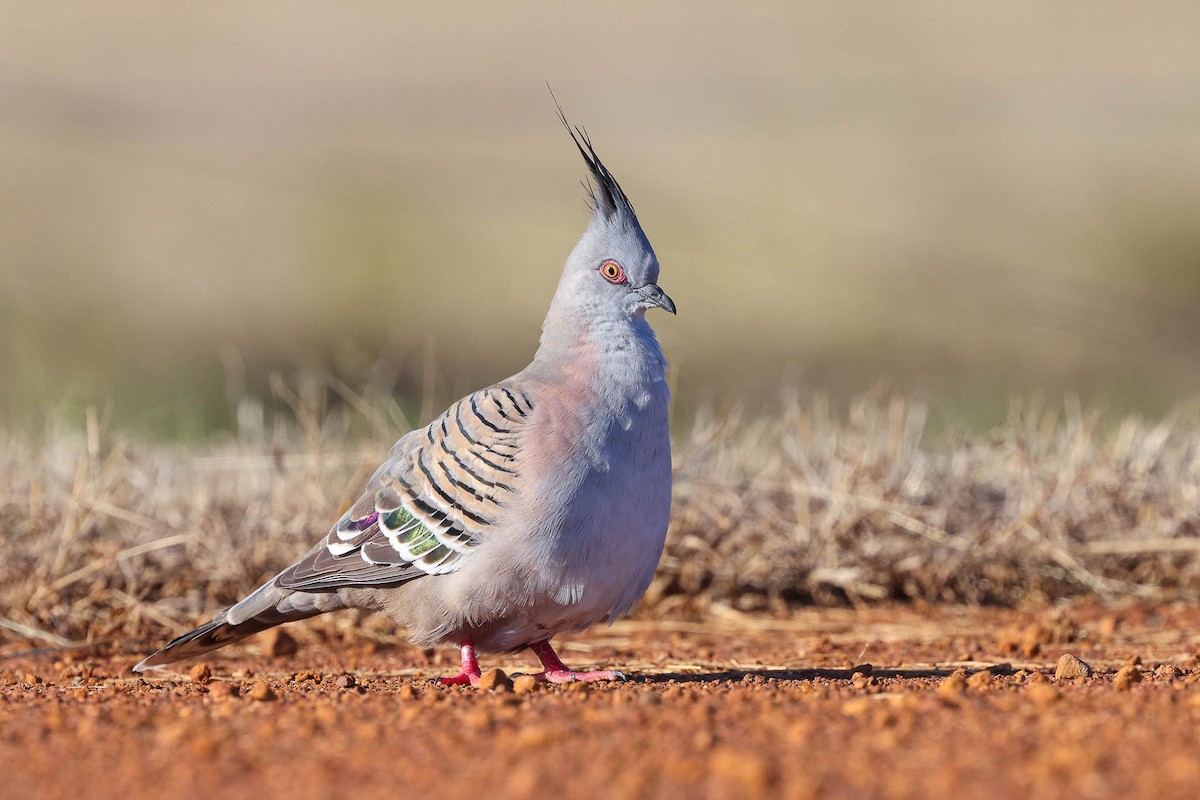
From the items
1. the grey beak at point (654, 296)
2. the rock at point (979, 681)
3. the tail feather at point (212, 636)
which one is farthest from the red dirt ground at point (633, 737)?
the grey beak at point (654, 296)

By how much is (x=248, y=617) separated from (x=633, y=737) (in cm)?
204

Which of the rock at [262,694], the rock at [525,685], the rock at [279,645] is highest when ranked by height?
the rock at [262,694]

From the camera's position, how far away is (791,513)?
6180 mm

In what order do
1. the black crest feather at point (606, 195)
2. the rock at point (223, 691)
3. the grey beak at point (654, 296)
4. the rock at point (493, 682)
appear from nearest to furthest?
1. the rock at point (223, 691)
2. the rock at point (493, 682)
3. the grey beak at point (654, 296)
4. the black crest feather at point (606, 195)

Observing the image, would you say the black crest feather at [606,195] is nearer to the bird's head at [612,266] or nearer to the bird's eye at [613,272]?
the bird's head at [612,266]

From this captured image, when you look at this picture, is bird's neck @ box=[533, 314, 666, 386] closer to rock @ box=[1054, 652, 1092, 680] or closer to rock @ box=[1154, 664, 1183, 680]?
rock @ box=[1054, 652, 1092, 680]

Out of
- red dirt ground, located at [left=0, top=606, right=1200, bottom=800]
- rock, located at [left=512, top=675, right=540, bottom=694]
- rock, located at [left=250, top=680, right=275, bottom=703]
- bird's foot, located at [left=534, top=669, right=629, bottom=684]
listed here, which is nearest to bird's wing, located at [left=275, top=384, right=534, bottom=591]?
red dirt ground, located at [left=0, top=606, right=1200, bottom=800]

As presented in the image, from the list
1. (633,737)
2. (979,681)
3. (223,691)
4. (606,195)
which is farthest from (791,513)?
(633,737)

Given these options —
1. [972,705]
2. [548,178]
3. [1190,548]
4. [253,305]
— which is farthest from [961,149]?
[972,705]

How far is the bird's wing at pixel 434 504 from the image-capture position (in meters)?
4.18

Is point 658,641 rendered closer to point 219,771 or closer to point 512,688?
point 512,688

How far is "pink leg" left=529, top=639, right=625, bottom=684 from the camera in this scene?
415 centimetres

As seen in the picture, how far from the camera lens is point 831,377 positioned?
573 inches

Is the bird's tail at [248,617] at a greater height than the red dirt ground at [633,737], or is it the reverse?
the red dirt ground at [633,737]
